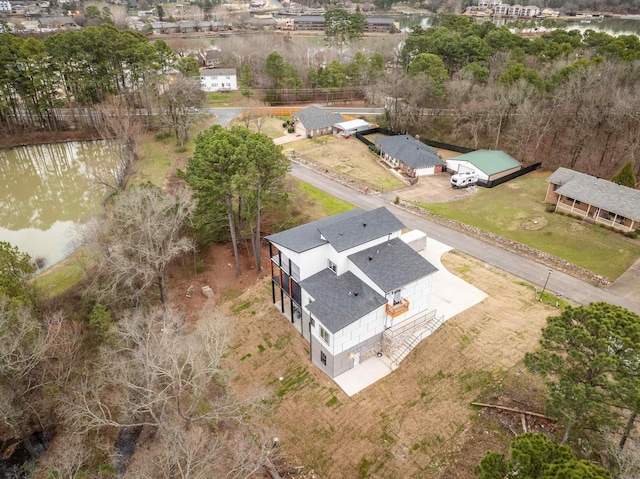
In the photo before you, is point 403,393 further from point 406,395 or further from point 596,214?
point 596,214

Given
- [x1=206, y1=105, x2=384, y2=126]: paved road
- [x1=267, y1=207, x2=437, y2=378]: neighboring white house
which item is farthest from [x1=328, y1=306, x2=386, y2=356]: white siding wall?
[x1=206, y1=105, x2=384, y2=126]: paved road

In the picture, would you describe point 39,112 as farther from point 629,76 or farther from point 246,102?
point 629,76

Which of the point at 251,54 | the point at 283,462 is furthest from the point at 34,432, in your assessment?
the point at 251,54

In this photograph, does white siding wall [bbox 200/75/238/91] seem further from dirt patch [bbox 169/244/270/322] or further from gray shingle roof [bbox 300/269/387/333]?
gray shingle roof [bbox 300/269/387/333]

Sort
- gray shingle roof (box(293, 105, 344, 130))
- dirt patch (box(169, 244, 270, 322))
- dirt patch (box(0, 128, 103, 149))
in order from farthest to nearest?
gray shingle roof (box(293, 105, 344, 130)) < dirt patch (box(0, 128, 103, 149)) < dirt patch (box(169, 244, 270, 322))

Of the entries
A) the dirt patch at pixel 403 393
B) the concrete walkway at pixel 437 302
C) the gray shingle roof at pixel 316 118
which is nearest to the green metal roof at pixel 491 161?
the concrete walkway at pixel 437 302

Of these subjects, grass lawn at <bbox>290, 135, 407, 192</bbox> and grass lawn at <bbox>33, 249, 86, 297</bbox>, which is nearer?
grass lawn at <bbox>33, 249, 86, 297</bbox>
